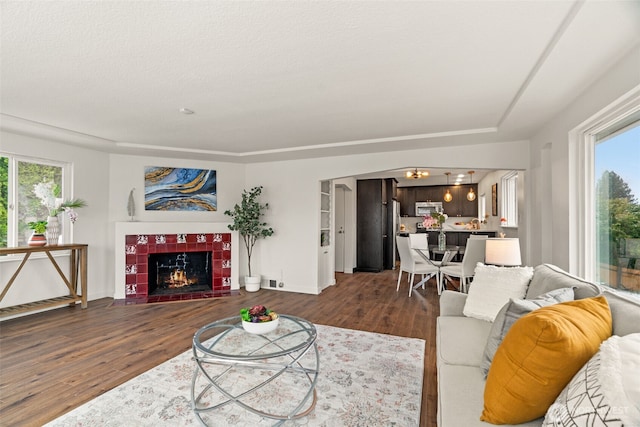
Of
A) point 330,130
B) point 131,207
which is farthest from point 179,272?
point 330,130

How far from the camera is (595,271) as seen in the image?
2689mm

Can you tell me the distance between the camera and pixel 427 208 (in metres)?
9.80

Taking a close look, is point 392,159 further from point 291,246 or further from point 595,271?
point 595,271

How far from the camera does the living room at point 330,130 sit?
1912mm

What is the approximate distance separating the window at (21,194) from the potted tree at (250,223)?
2461 millimetres

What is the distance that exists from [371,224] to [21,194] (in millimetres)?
6124

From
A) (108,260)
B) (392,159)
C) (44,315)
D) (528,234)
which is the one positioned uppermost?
(392,159)

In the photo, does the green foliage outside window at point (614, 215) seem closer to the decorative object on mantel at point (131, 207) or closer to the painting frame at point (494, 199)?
the painting frame at point (494, 199)

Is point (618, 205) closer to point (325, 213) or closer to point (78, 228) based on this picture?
point (325, 213)

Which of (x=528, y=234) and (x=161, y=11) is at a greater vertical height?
(x=161, y=11)

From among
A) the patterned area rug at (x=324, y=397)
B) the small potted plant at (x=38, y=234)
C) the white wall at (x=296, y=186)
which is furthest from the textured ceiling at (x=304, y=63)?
the patterned area rug at (x=324, y=397)

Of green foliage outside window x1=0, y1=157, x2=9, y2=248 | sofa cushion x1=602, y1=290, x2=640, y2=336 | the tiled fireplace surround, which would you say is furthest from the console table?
sofa cushion x1=602, y1=290, x2=640, y2=336

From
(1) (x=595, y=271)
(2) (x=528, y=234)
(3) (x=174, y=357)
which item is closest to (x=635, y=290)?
(1) (x=595, y=271)

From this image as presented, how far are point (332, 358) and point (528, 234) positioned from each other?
10.0 ft
